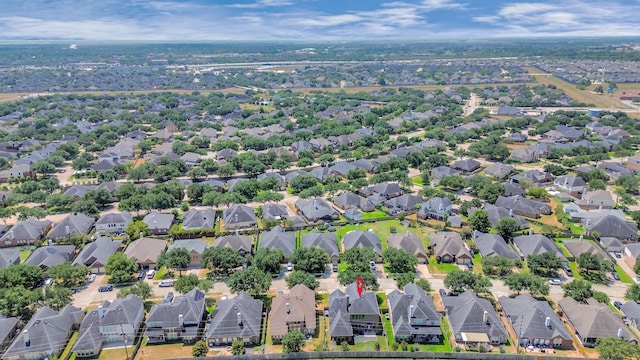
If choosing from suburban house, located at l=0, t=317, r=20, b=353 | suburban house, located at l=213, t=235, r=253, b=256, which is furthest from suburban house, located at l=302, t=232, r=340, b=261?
suburban house, located at l=0, t=317, r=20, b=353

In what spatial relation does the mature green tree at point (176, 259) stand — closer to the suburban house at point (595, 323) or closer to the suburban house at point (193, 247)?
the suburban house at point (193, 247)

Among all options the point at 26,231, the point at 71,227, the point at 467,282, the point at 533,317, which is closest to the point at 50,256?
the point at 71,227

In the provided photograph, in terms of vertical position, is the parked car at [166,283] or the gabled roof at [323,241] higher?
the gabled roof at [323,241]

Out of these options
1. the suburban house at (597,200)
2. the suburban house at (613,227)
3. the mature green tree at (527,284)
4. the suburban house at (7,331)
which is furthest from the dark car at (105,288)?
the suburban house at (597,200)

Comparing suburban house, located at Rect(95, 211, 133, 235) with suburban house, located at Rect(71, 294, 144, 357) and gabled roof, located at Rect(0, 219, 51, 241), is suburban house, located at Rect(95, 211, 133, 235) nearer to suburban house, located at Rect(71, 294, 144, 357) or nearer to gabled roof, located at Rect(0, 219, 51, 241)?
gabled roof, located at Rect(0, 219, 51, 241)

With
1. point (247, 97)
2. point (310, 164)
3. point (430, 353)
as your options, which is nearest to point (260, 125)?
point (310, 164)

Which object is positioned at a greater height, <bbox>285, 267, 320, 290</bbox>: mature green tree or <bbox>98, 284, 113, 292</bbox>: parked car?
<bbox>285, 267, 320, 290</bbox>: mature green tree
